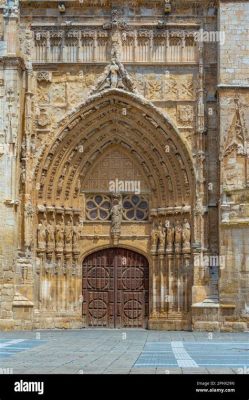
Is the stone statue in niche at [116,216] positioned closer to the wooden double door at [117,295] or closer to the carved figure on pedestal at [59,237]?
the wooden double door at [117,295]

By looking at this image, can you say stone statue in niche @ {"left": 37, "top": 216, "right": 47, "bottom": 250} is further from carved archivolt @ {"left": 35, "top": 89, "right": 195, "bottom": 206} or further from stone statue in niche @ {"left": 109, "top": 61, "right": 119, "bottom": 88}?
stone statue in niche @ {"left": 109, "top": 61, "right": 119, "bottom": 88}

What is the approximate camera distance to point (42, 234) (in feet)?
66.4

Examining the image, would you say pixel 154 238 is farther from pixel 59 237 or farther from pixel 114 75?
pixel 114 75

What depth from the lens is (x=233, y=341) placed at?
15797mm

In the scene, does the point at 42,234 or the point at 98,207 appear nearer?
the point at 42,234

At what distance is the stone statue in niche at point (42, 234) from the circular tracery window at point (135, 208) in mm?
2183

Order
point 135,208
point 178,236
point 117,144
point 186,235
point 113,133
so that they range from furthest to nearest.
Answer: point 135,208 → point 117,144 → point 113,133 → point 178,236 → point 186,235

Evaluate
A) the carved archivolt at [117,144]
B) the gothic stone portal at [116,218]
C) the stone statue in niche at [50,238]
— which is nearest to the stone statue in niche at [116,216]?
the gothic stone portal at [116,218]

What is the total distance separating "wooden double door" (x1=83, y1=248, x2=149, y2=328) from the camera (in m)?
20.7

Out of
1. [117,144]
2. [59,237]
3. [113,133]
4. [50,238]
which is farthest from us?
[117,144]

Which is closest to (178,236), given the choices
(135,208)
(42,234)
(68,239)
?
(135,208)

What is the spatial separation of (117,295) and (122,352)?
305 inches

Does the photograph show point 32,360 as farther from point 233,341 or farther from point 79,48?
point 79,48

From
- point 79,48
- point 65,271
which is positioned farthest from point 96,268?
point 79,48
